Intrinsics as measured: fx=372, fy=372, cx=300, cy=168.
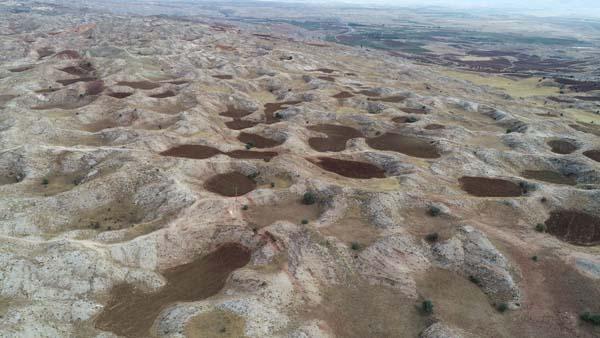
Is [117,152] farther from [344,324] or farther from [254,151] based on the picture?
[344,324]

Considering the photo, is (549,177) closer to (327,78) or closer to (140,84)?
(327,78)

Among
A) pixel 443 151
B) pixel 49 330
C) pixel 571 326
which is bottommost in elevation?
pixel 49 330

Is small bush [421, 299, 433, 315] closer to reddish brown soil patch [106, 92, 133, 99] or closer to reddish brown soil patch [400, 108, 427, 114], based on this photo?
reddish brown soil patch [400, 108, 427, 114]

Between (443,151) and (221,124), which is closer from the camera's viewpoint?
(443,151)

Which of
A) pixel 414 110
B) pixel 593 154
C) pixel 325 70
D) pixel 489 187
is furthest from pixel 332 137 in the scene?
pixel 325 70

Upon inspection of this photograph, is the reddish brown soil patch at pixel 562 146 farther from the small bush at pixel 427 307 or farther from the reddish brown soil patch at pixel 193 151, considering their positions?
the reddish brown soil patch at pixel 193 151

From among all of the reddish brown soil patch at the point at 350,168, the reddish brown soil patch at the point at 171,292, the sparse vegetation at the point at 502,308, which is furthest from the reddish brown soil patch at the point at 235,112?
the sparse vegetation at the point at 502,308

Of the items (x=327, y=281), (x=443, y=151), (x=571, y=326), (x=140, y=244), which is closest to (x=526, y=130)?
(x=443, y=151)
